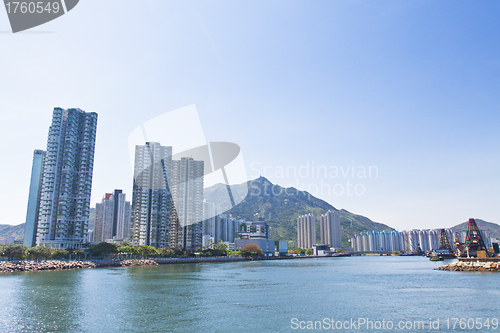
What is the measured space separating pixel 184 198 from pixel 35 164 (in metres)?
38.3

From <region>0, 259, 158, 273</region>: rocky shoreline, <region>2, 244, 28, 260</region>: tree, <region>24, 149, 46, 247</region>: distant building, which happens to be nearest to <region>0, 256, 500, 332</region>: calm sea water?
<region>0, 259, 158, 273</region>: rocky shoreline

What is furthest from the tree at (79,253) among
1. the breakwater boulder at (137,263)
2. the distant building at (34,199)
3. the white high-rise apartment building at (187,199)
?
the white high-rise apartment building at (187,199)

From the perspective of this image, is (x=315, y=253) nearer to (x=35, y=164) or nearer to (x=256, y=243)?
(x=256, y=243)

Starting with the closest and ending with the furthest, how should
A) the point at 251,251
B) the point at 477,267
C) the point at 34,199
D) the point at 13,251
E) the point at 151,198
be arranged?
1. the point at 477,267
2. the point at 13,251
3. the point at 34,199
4. the point at 151,198
5. the point at 251,251

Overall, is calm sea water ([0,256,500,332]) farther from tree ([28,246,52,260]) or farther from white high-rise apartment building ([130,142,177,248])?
white high-rise apartment building ([130,142,177,248])

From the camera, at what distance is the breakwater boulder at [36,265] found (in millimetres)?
45094

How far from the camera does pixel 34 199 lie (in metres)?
78.8

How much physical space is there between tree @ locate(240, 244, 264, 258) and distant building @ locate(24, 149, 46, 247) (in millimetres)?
64516

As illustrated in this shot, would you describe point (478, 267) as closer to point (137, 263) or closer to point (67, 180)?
point (137, 263)

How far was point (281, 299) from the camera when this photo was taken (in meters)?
24.0

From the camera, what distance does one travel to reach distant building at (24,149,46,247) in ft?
243

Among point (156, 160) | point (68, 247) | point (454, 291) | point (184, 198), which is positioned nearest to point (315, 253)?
point (184, 198)

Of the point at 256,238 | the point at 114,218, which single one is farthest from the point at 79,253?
the point at 114,218

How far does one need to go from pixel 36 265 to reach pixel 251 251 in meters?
78.2
